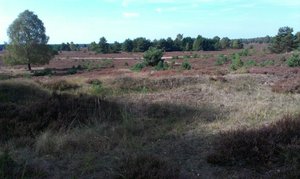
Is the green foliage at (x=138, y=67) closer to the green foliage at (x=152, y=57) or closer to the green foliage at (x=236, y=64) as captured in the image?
the green foliage at (x=152, y=57)

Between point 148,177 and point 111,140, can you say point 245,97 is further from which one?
point 148,177

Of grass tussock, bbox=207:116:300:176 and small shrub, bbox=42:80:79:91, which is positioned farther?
small shrub, bbox=42:80:79:91

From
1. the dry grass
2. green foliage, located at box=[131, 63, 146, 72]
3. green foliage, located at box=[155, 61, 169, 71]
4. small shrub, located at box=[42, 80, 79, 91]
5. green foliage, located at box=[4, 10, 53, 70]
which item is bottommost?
green foliage, located at box=[131, 63, 146, 72]

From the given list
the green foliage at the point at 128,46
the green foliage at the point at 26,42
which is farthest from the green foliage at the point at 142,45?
the green foliage at the point at 26,42

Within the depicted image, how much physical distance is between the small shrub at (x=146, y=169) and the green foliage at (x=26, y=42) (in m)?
38.4

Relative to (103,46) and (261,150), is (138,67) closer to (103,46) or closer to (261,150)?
(261,150)

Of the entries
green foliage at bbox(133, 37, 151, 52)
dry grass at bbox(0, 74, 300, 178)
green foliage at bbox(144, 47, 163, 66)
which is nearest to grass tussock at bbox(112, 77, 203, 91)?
dry grass at bbox(0, 74, 300, 178)

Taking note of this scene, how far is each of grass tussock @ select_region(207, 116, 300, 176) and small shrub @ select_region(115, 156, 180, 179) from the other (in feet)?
2.57

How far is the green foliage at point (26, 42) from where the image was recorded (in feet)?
132

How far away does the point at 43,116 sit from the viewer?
8.00 meters

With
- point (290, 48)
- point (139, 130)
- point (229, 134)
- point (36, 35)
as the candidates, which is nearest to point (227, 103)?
point (139, 130)

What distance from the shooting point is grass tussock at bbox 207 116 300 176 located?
184 inches

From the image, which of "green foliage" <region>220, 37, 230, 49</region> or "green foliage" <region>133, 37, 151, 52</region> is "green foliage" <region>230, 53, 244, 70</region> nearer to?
"green foliage" <region>133, 37, 151, 52</region>

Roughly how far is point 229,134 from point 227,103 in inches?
206
